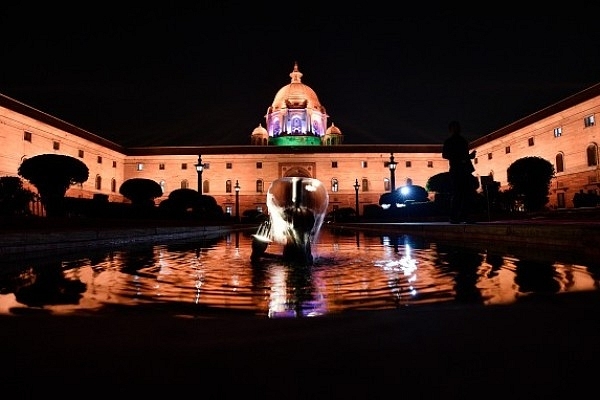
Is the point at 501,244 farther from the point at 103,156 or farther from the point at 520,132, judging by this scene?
the point at 103,156

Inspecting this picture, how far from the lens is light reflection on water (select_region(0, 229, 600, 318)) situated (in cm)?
195

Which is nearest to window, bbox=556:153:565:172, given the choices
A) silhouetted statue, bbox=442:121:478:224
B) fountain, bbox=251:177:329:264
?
silhouetted statue, bbox=442:121:478:224

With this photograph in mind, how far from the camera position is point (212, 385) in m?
0.94

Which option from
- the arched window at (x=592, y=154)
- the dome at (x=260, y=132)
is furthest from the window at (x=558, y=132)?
the dome at (x=260, y=132)

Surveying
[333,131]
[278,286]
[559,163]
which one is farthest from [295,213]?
[333,131]

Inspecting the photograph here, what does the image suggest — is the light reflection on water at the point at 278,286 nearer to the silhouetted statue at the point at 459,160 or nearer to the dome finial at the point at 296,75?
the silhouetted statue at the point at 459,160

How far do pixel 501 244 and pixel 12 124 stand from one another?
39.7 metres

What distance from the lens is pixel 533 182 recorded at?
2261cm

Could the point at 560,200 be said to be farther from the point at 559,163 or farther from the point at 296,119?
the point at 296,119

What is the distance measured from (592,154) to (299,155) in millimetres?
31806

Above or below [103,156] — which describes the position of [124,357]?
below

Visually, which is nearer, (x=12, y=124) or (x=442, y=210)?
(x=442, y=210)

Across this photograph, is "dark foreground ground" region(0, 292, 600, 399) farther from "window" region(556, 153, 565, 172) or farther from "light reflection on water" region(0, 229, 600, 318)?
"window" region(556, 153, 565, 172)

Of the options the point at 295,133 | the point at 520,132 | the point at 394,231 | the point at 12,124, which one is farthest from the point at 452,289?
the point at 295,133
